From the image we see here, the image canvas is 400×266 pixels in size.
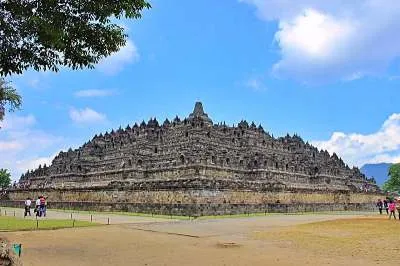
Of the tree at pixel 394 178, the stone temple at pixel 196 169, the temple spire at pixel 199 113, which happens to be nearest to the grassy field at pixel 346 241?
the stone temple at pixel 196 169

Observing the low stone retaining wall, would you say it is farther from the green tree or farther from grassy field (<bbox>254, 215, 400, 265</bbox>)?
the green tree

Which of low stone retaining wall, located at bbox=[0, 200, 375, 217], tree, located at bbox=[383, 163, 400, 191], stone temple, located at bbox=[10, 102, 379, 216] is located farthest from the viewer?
tree, located at bbox=[383, 163, 400, 191]

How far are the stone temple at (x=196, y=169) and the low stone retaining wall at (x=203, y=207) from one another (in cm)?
125

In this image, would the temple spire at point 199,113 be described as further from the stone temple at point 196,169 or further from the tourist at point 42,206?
the tourist at point 42,206

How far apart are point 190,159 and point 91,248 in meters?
34.0

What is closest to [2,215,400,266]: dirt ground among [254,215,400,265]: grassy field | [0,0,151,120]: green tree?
[254,215,400,265]: grassy field

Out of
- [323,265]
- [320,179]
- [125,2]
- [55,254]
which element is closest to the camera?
[125,2]

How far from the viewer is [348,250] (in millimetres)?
14109

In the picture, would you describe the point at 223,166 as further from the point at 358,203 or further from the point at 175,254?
the point at 175,254

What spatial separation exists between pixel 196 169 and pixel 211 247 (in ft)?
103

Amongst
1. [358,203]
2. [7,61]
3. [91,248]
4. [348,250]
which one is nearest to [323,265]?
[348,250]

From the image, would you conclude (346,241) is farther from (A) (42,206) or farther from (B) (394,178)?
(B) (394,178)

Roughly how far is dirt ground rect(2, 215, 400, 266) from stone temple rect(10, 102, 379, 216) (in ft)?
48.8

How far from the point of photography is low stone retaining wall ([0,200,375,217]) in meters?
32.3
